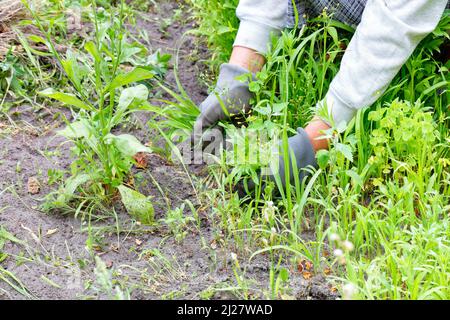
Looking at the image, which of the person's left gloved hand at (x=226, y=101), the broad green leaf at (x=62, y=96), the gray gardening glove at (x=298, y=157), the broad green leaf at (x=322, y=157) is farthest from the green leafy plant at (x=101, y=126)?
the broad green leaf at (x=322, y=157)

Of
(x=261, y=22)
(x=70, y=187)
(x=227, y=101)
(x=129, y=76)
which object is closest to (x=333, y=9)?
(x=261, y=22)

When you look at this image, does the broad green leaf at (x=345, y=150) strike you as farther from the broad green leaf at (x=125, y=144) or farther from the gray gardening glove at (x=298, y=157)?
the broad green leaf at (x=125, y=144)

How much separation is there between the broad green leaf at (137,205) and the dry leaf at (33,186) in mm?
291

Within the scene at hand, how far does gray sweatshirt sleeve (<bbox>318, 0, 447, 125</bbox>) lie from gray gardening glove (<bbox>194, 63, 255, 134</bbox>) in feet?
0.98

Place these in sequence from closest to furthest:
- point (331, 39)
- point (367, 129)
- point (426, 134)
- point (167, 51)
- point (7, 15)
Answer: point (426, 134) → point (367, 129) → point (331, 39) → point (7, 15) → point (167, 51)

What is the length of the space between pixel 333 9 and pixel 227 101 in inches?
18.1

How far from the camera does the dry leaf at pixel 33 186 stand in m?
2.30

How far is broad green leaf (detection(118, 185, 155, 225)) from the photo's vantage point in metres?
2.18

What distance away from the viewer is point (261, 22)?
2537 mm

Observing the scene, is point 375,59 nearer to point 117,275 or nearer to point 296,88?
point 296,88

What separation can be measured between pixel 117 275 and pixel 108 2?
1607 mm
